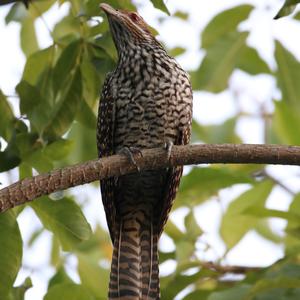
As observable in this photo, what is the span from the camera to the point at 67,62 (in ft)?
13.1

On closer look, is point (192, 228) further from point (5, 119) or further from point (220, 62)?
point (5, 119)

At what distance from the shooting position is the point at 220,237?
4727mm

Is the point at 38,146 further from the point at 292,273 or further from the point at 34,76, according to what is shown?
the point at 292,273

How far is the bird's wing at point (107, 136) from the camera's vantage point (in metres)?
4.39

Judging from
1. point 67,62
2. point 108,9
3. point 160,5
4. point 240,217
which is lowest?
point 240,217

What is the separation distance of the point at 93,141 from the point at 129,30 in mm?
741

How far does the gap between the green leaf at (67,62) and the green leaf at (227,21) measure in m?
0.98

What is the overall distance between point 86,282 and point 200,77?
1.50 metres

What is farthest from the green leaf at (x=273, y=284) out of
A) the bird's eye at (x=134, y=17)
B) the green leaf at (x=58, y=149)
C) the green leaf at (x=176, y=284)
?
the bird's eye at (x=134, y=17)

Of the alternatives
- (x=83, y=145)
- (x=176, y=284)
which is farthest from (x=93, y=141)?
(x=176, y=284)

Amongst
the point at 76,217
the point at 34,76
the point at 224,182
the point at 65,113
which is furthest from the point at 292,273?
the point at 34,76

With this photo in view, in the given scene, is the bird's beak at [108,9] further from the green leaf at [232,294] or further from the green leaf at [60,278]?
the green leaf at [232,294]

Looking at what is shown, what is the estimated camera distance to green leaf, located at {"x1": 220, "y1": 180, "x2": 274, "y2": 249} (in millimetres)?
4664

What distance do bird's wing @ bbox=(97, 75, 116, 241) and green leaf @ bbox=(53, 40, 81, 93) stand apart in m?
0.44
